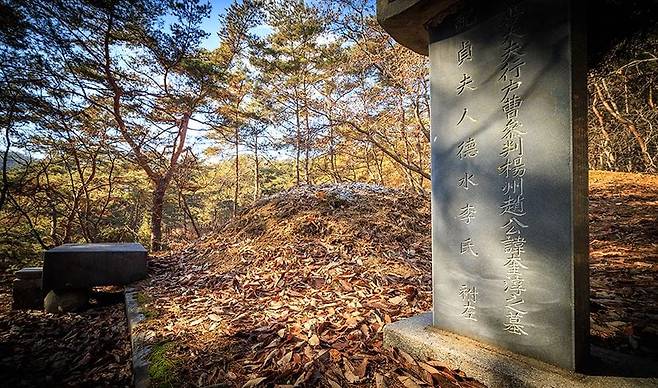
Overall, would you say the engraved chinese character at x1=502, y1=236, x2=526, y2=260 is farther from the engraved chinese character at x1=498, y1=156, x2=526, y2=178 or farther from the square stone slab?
the square stone slab

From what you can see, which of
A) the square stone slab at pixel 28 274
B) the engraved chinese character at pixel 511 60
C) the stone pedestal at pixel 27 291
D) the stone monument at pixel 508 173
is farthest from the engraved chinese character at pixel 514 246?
the square stone slab at pixel 28 274

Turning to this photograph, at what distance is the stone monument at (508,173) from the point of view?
1517mm

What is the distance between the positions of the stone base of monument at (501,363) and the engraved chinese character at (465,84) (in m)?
1.70

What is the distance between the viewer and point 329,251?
439 cm

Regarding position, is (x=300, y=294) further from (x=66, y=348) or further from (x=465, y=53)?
(x=465, y=53)

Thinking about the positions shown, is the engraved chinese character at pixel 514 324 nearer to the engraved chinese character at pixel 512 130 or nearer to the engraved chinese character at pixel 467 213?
the engraved chinese character at pixel 467 213

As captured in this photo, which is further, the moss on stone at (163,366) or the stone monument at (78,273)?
the stone monument at (78,273)

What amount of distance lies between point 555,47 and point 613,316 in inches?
95.9

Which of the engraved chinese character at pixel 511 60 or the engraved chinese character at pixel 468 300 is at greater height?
the engraved chinese character at pixel 511 60

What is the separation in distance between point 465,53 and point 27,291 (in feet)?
20.9

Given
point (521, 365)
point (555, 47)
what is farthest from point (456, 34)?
point (521, 365)

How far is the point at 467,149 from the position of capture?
6.45 ft

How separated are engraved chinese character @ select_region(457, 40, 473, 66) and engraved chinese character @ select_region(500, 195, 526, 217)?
977 mm

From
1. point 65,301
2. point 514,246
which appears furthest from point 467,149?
point 65,301
